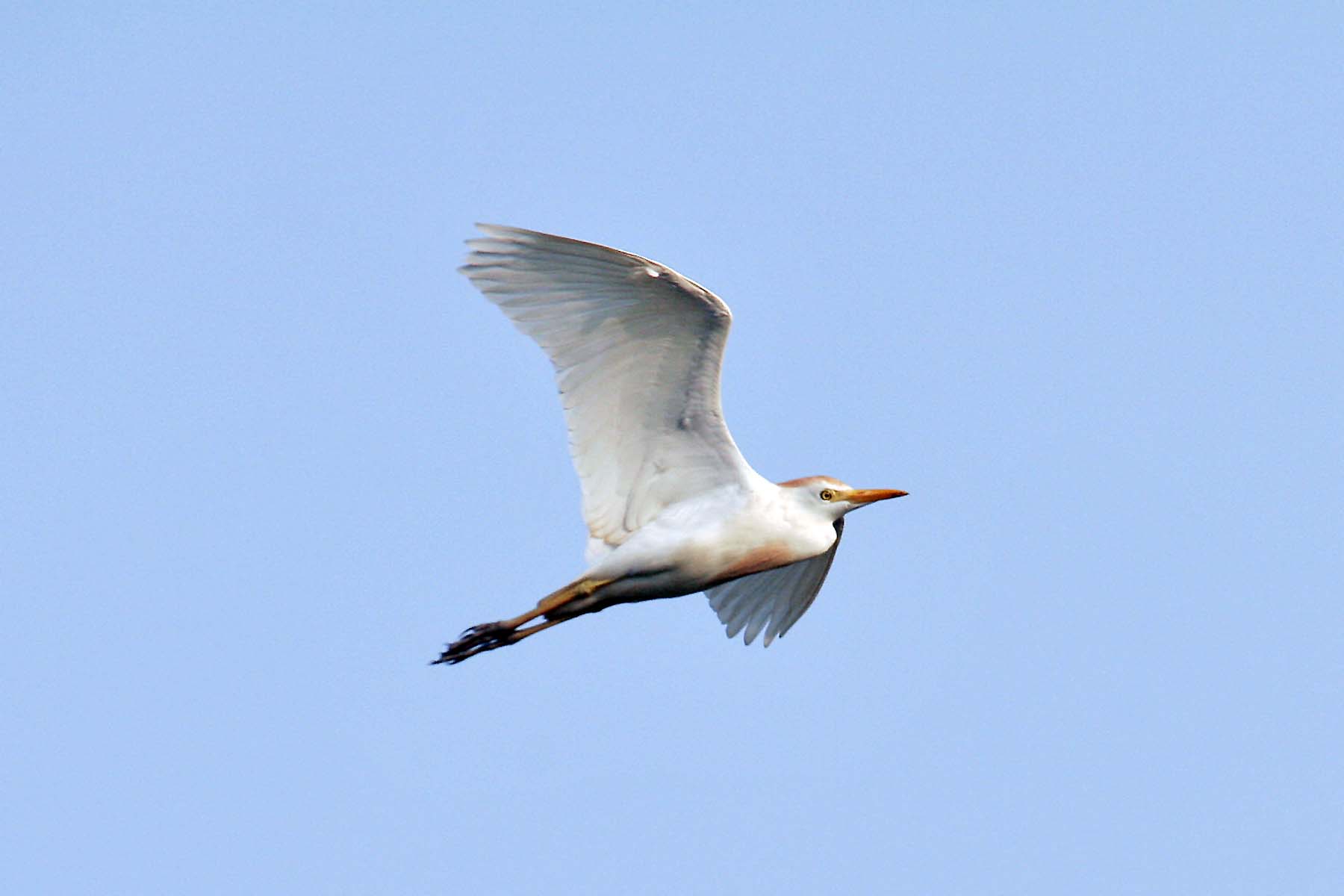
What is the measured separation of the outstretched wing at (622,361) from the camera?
42.9 ft

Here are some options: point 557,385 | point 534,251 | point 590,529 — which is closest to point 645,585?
point 590,529

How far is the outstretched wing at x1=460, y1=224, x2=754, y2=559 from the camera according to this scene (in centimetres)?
1307

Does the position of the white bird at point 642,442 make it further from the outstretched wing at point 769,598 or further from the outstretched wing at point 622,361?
the outstretched wing at point 769,598

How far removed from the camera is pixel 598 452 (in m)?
14.1

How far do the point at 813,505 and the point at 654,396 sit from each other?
5.30ft

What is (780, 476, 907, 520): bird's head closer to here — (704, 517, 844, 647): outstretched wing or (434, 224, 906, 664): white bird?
(434, 224, 906, 664): white bird

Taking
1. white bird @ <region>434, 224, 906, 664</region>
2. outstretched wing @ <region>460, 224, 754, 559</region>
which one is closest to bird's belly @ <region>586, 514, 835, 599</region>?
white bird @ <region>434, 224, 906, 664</region>

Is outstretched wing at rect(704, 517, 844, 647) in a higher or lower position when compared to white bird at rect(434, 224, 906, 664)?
lower

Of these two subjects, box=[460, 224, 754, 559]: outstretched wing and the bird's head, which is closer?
box=[460, 224, 754, 559]: outstretched wing

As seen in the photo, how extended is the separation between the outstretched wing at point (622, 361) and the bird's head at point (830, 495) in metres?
0.50

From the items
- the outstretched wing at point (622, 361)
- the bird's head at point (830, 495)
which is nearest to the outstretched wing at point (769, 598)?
the bird's head at point (830, 495)

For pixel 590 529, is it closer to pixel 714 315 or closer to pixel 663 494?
pixel 663 494

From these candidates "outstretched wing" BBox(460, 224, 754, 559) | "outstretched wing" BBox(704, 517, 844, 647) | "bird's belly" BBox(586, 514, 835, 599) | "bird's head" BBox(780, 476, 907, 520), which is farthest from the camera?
"outstretched wing" BBox(704, 517, 844, 647)

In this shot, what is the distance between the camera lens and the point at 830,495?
14547mm
